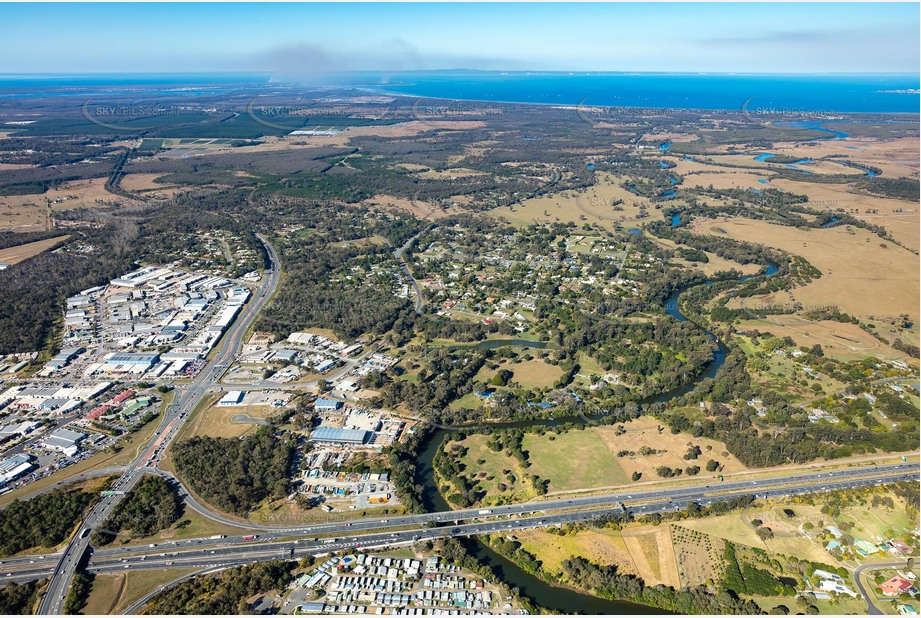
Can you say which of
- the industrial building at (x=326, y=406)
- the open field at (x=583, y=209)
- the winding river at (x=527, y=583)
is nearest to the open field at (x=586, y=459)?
the winding river at (x=527, y=583)

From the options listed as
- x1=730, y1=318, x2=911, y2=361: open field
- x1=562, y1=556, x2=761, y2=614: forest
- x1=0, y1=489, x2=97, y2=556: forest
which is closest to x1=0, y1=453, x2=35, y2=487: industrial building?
x1=0, y1=489, x2=97, y2=556: forest

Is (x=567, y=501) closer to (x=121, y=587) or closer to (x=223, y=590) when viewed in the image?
(x=223, y=590)

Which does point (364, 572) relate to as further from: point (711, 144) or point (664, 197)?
point (711, 144)

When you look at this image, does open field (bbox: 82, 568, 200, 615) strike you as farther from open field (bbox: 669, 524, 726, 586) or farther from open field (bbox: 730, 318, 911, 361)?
open field (bbox: 730, 318, 911, 361)

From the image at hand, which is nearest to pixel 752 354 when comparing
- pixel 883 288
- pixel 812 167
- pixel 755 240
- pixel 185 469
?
pixel 883 288

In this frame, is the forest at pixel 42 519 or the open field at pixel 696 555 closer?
the open field at pixel 696 555

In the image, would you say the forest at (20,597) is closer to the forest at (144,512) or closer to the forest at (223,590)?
the forest at (144,512)
